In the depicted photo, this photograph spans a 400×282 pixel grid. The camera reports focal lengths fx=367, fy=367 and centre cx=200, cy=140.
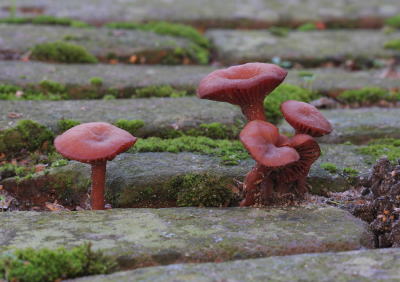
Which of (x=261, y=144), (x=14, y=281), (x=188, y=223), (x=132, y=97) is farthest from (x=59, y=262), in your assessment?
(x=132, y=97)

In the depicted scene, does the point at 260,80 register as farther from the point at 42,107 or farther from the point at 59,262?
the point at 42,107

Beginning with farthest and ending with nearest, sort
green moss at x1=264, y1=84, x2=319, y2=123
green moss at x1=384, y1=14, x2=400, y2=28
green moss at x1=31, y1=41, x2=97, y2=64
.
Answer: green moss at x1=384, y1=14, x2=400, y2=28
green moss at x1=31, y1=41, x2=97, y2=64
green moss at x1=264, y1=84, x2=319, y2=123

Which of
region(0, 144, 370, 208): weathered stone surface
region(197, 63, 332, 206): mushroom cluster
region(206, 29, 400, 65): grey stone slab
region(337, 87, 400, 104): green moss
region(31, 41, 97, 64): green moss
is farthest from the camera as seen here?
region(206, 29, 400, 65): grey stone slab

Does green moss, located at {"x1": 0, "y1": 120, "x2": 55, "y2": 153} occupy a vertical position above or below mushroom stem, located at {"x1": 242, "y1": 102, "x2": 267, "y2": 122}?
below

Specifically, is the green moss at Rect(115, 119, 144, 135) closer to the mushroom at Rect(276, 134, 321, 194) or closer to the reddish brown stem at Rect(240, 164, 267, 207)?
the reddish brown stem at Rect(240, 164, 267, 207)

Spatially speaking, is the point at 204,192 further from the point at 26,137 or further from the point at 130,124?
the point at 26,137

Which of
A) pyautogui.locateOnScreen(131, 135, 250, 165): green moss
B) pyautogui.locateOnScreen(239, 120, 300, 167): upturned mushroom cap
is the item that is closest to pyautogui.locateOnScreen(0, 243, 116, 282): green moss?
pyautogui.locateOnScreen(239, 120, 300, 167): upturned mushroom cap

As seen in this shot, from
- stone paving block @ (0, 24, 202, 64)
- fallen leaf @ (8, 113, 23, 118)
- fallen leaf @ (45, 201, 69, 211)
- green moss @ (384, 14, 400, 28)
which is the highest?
green moss @ (384, 14, 400, 28)
